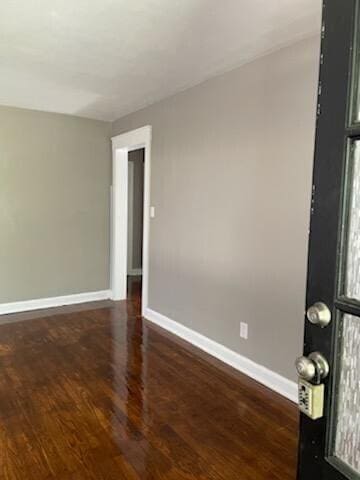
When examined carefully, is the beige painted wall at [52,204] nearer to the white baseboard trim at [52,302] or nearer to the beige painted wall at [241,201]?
the white baseboard trim at [52,302]

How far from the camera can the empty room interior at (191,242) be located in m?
0.94

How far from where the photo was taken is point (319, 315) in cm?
94

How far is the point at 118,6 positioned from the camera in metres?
2.00

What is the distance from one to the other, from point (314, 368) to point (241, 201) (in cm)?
202

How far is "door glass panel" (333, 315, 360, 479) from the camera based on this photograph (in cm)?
90

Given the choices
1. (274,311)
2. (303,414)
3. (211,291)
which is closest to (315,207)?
(303,414)

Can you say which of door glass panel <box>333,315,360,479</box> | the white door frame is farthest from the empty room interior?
the white door frame

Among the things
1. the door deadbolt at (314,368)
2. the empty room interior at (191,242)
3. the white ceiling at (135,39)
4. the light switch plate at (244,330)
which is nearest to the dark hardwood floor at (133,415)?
the empty room interior at (191,242)

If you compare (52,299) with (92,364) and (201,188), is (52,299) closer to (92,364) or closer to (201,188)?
(92,364)

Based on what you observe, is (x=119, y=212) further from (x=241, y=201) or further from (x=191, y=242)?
(x=241, y=201)

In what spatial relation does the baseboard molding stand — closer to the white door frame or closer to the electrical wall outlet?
the electrical wall outlet

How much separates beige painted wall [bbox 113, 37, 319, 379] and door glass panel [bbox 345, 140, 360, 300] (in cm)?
151

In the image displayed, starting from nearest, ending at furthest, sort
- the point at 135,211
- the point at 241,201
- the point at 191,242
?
1. the point at 241,201
2. the point at 191,242
3. the point at 135,211

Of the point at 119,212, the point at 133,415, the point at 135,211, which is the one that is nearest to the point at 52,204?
the point at 119,212
